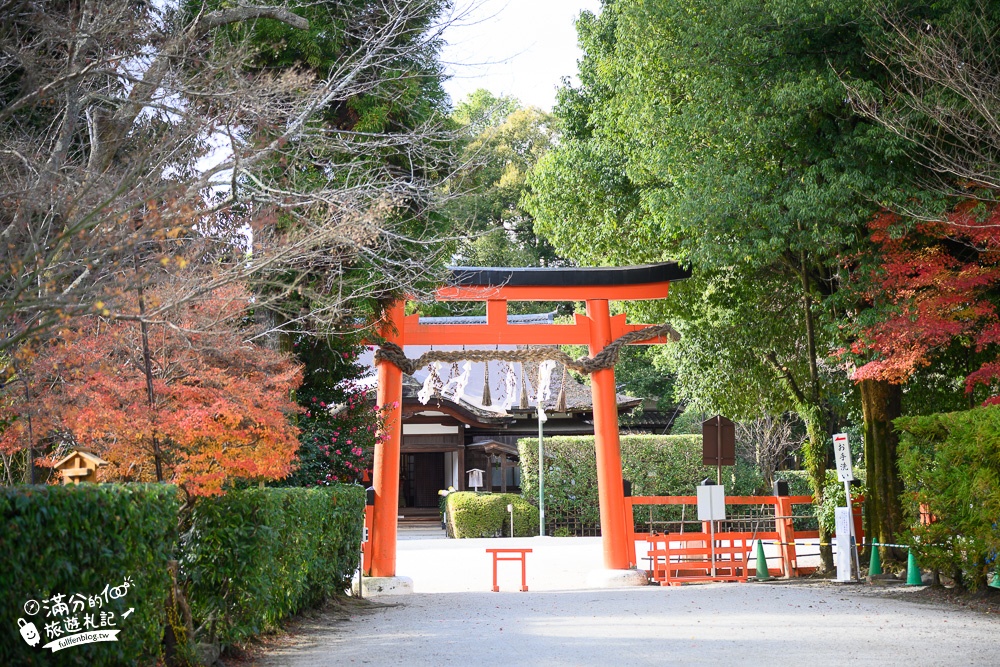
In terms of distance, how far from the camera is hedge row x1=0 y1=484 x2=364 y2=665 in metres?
4.39

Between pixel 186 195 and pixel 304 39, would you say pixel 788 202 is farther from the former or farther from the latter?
pixel 186 195

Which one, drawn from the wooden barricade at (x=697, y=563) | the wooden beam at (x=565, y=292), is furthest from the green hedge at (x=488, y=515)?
the wooden beam at (x=565, y=292)

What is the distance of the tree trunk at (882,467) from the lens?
1271 cm

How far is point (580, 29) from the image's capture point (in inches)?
679

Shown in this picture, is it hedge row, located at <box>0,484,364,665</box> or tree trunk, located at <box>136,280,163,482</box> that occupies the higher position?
tree trunk, located at <box>136,280,163,482</box>

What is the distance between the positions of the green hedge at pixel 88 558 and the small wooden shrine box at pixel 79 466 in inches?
32.8

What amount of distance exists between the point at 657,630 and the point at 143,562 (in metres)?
4.69

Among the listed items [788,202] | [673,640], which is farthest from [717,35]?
[673,640]

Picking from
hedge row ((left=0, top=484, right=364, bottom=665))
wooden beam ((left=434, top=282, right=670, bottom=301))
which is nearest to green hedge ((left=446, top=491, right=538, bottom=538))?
wooden beam ((left=434, top=282, right=670, bottom=301))

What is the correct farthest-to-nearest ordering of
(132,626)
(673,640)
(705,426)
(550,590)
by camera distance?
(705,426) → (550,590) → (673,640) → (132,626)

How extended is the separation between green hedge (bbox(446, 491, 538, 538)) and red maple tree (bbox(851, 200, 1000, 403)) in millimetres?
15210

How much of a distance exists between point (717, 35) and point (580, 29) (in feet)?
20.4

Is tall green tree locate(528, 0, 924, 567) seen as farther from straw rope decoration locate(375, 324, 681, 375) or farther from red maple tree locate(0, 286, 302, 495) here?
red maple tree locate(0, 286, 302, 495)

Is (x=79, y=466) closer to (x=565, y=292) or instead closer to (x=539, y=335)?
(x=565, y=292)
